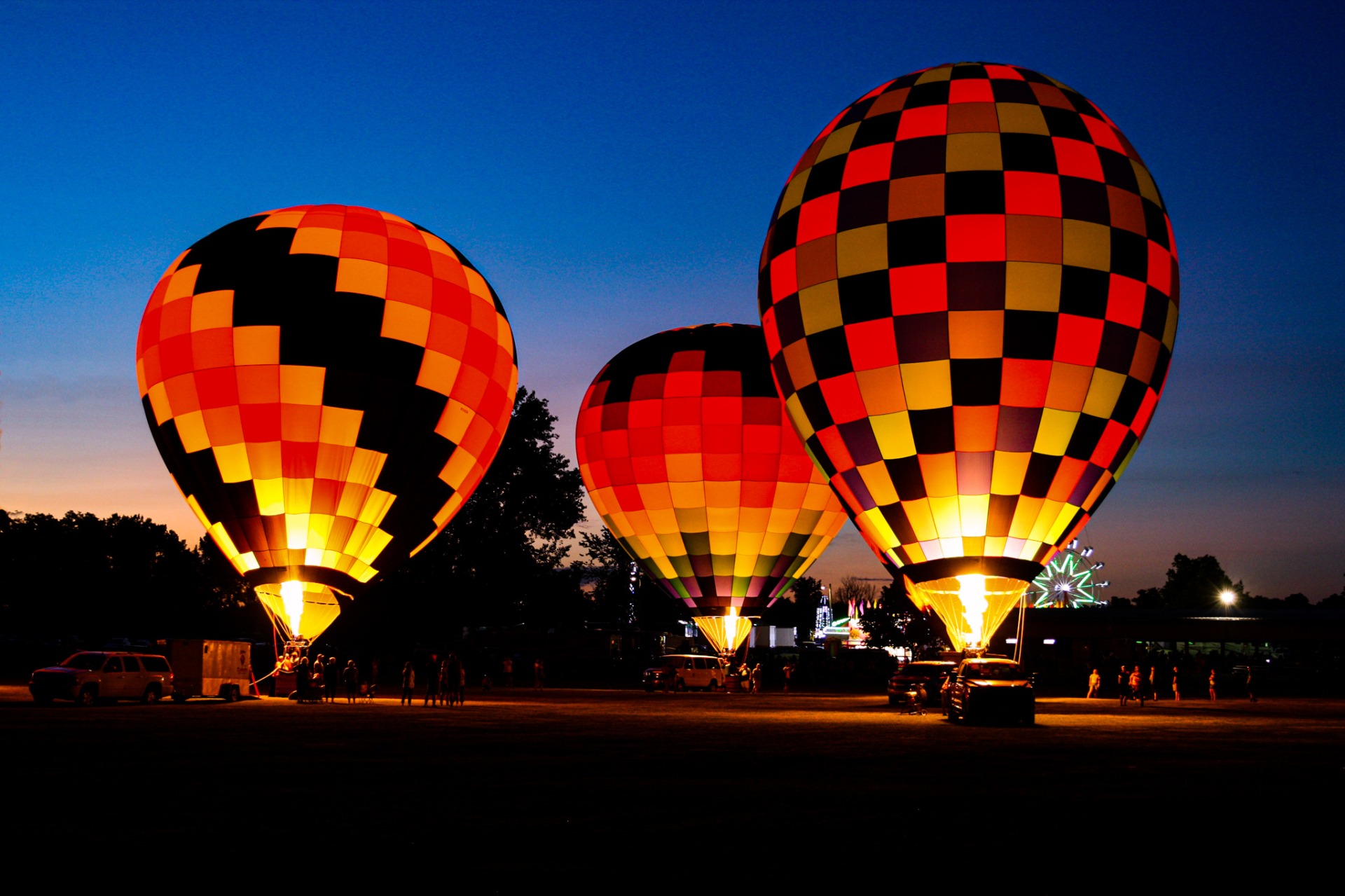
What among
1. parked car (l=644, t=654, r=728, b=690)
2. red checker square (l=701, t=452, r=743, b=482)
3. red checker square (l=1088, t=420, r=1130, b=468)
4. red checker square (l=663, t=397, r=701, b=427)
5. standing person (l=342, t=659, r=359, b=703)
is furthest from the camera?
parked car (l=644, t=654, r=728, b=690)

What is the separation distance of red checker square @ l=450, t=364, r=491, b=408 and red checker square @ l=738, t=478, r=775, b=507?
8.42 m

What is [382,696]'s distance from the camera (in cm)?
3262

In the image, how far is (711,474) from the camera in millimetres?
33688

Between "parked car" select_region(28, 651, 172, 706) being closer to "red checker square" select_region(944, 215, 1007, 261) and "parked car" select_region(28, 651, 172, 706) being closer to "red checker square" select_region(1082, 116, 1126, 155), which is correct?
"red checker square" select_region(944, 215, 1007, 261)

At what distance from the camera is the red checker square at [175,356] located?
25734 mm

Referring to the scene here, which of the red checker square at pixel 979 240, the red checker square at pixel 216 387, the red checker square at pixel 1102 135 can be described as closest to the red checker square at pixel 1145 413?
the red checker square at pixel 979 240

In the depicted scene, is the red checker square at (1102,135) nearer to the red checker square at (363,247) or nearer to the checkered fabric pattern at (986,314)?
the checkered fabric pattern at (986,314)

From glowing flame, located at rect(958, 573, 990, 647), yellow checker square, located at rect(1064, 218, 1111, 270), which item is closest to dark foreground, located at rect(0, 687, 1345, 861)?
glowing flame, located at rect(958, 573, 990, 647)

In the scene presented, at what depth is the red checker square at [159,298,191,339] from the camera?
25922mm

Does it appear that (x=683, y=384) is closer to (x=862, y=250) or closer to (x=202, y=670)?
(x=862, y=250)

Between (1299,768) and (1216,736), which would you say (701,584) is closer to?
(1216,736)

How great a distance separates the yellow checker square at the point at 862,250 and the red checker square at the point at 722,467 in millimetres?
10879

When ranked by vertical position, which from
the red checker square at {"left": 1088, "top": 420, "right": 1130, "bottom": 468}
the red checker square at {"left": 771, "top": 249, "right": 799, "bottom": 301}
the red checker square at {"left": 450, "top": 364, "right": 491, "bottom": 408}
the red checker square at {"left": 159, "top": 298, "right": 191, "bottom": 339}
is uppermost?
the red checker square at {"left": 771, "top": 249, "right": 799, "bottom": 301}

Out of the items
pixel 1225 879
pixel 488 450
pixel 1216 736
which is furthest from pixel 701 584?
pixel 1225 879
